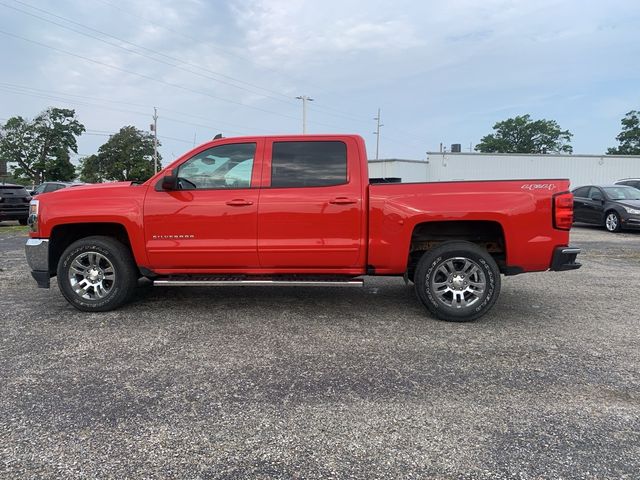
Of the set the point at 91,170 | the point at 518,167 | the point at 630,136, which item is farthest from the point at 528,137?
the point at 91,170

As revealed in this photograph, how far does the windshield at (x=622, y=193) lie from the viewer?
46.4 ft

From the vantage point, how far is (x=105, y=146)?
230 ft

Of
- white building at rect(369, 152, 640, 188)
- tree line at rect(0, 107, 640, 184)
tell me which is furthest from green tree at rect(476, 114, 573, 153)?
white building at rect(369, 152, 640, 188)

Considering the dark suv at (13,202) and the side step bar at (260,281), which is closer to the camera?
the side step bar at (260,281)

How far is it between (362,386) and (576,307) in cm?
352

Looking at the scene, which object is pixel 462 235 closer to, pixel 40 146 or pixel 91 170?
pixel 40 146

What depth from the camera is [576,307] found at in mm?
5504

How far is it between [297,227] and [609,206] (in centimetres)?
1277

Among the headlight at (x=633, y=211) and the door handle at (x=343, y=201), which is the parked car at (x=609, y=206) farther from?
the door handle at (x=343, y=201)

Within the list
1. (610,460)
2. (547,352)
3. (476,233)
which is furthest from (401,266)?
(610,460)

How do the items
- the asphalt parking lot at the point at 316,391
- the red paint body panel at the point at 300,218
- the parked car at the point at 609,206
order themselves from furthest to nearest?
1. the parked car at the point at 609,206
2. the red paint body panel at the point at 300,218
3. the asphalt parking lot at the point at 316,391

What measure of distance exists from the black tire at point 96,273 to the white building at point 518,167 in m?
25.2

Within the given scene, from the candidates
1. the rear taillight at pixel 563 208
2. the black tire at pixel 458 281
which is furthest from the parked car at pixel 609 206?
the black tire at pixel 458 281

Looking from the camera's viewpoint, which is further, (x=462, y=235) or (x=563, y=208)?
(x=462, y=235)
